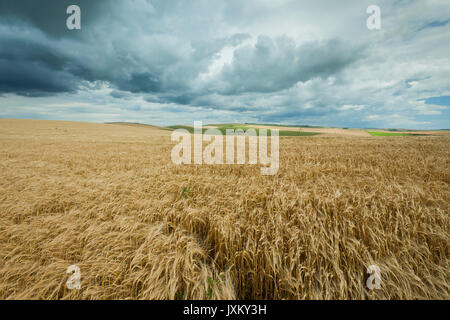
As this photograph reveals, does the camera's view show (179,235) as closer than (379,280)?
No

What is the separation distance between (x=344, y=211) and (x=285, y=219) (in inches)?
58.1

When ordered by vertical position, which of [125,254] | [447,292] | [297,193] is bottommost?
[447,292]

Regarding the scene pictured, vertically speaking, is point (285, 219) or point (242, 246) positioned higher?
point (285, 219)

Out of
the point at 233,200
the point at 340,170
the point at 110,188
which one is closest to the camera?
the point at 233,200

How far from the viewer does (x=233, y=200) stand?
15.8 ft

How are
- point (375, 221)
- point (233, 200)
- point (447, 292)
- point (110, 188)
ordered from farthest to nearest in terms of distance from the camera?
point (110, 188)
point (233, 200)
point (375, 221)
point (447, 292)

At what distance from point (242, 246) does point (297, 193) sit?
2464mm

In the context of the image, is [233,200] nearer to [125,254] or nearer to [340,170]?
[125,254]

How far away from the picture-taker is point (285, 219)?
12.8 ft

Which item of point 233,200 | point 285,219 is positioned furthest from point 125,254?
point 285,219
